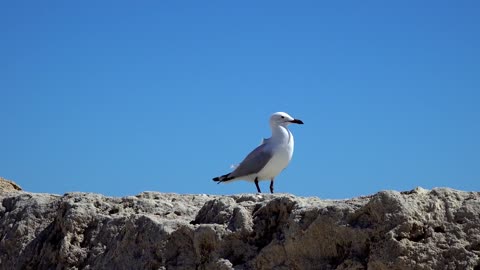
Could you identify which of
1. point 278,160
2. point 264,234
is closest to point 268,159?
point 278,160

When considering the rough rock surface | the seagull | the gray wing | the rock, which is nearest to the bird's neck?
the seagull

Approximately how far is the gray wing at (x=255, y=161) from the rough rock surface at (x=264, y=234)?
458 centimetres

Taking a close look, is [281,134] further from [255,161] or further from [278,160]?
[255,161]

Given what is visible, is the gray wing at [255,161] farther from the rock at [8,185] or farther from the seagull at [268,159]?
the rock at [8,185]

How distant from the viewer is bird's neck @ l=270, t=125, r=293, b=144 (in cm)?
1256

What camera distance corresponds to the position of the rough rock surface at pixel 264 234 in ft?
18.2

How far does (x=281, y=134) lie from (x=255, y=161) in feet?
2.17

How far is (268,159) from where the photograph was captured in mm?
12266

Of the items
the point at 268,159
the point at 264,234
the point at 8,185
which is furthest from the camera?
the point at 268,159

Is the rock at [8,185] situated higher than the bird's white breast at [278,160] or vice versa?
the bird's white breast at [278,160]

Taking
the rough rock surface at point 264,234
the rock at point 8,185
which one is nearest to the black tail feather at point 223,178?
the rock at point 8,185

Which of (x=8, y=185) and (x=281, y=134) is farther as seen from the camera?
(x=281, y=134)

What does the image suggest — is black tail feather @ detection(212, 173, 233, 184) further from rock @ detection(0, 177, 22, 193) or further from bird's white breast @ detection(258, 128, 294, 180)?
rock @ detection(0, 177, 22, 193)

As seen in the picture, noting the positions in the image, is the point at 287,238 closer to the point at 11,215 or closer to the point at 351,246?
the point at 351,246
